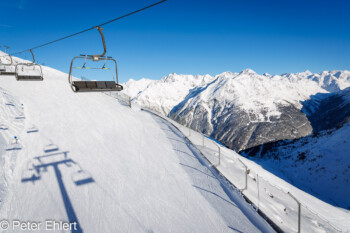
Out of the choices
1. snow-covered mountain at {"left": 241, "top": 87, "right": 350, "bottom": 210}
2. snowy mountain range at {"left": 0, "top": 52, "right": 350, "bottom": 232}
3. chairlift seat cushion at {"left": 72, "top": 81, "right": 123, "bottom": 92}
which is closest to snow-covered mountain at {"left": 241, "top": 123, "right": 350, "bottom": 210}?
snow-covered mountain at {"left": 241, "top": 87, "right": 350, "bottom": 210}

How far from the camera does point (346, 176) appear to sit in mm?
27266

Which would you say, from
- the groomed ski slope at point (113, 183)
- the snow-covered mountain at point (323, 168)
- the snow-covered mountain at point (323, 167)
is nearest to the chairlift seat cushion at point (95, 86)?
the groomed ski slope at point (113, 183)

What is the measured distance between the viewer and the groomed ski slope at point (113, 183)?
6.86 metres

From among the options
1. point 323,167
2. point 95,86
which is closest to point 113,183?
point 95,86

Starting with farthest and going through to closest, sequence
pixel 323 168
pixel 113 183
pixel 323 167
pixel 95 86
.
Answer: pixel 323 167
pixel 323 168
pixel 95 86
pixel 113 183

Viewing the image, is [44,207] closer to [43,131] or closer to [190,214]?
[190,214]

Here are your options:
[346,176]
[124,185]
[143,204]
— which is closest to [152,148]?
[124,185]

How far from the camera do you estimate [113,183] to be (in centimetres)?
898

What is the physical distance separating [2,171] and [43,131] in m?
6.26

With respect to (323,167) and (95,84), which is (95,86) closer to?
(95,84)

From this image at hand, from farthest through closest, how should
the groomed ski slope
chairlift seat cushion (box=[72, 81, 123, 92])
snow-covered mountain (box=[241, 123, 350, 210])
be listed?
snow-covered mountain (box=[241, 123, 350, 210]) < chairlift seat cushion (box=[72, 81, 123, 92]) < the groomed ski slope

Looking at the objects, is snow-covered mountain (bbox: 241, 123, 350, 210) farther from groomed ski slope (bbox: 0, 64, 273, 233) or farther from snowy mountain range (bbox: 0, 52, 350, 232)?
groomed ski slope (bbox: 0, 64, 273, 233)

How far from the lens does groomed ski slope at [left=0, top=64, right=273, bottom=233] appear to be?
686cm

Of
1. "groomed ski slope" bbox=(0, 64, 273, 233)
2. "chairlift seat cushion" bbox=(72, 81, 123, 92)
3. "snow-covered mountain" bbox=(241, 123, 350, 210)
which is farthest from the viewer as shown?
"snow-covered mountain" bbox=(241, 123, 350, 210)
